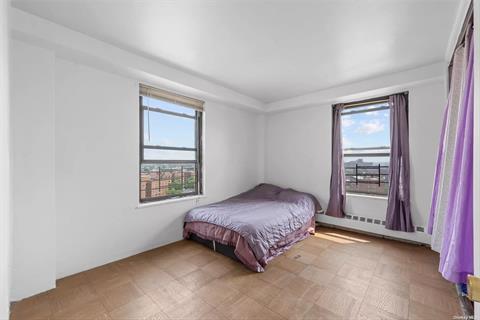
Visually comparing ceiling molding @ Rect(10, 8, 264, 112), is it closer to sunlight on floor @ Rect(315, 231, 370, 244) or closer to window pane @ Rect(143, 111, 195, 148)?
window pane @ Rect(143, 111, 195, 148)

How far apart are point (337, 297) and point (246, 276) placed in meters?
0.89

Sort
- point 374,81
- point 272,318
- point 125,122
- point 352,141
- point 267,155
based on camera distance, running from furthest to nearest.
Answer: point 267,155
point 352,141
point 374,81
point 125,122
point 272,318

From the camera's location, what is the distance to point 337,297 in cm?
184

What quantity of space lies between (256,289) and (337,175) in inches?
98.1

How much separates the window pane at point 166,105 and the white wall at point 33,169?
104 centimetres

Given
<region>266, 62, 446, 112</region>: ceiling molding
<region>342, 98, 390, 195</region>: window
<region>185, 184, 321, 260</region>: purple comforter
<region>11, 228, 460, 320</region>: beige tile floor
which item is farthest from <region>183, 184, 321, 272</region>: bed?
<region>266, 62, 446, 112</region>: ceiling molding

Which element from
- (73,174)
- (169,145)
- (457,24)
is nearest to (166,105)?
(169,145)

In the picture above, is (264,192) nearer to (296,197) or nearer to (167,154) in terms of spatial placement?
(296,197)

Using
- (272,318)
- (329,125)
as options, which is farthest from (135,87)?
(329,125)

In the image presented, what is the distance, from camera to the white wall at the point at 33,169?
180 cm

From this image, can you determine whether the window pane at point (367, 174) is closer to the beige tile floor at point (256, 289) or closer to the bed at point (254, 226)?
the bed at point (254, 226)

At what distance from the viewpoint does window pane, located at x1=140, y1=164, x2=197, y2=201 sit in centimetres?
290

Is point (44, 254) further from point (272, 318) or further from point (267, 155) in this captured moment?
point (267, 155)

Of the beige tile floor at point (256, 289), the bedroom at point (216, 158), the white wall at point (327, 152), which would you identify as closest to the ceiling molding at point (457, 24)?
the bedroom at point (216, 158)
